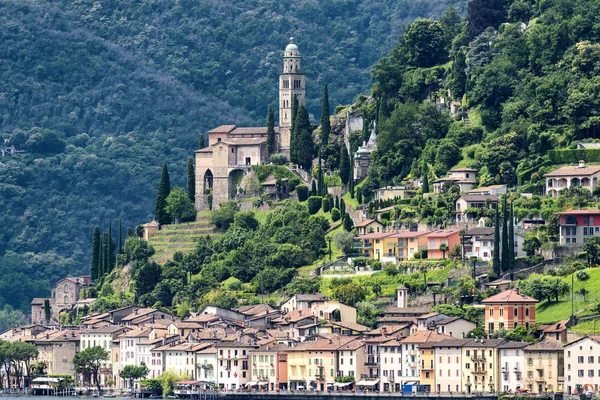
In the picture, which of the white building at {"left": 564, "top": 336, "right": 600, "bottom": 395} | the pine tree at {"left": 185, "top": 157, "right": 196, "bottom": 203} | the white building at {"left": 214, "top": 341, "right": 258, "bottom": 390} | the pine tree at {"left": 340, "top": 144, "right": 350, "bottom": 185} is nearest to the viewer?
the white building at {"left": 564, "top": 336, "right": 600, "bottom": 395}

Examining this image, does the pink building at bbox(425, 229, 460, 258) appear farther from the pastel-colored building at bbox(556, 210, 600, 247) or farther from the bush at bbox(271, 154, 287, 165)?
the bush at bbox(271, 154, 287, 165)

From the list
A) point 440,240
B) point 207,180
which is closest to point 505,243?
point 440,240

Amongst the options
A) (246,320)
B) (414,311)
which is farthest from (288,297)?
(414,311)

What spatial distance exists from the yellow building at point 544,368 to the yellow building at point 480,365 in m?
2.74

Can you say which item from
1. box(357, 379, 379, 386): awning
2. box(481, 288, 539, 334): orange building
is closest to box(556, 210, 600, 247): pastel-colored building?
box(481, 288, 539, 334): orange building

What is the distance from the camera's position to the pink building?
15575cm

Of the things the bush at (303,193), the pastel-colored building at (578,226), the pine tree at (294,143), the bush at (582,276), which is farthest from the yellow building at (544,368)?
the pine tree at (294,143)

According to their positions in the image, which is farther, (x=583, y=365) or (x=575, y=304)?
(x=575, y=304)

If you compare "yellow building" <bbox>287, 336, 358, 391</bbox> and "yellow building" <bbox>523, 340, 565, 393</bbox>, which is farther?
"yellow building" <bbox>287, 336, 358, 391</bbox>

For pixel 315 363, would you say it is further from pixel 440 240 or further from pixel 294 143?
pixel 294 143

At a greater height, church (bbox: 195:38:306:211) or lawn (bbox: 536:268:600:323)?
church (bbox: 195:38:306:211)

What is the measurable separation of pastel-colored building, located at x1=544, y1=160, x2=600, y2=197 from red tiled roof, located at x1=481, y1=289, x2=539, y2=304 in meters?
17.4

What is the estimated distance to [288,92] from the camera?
627ft

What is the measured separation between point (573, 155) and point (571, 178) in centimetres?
487
